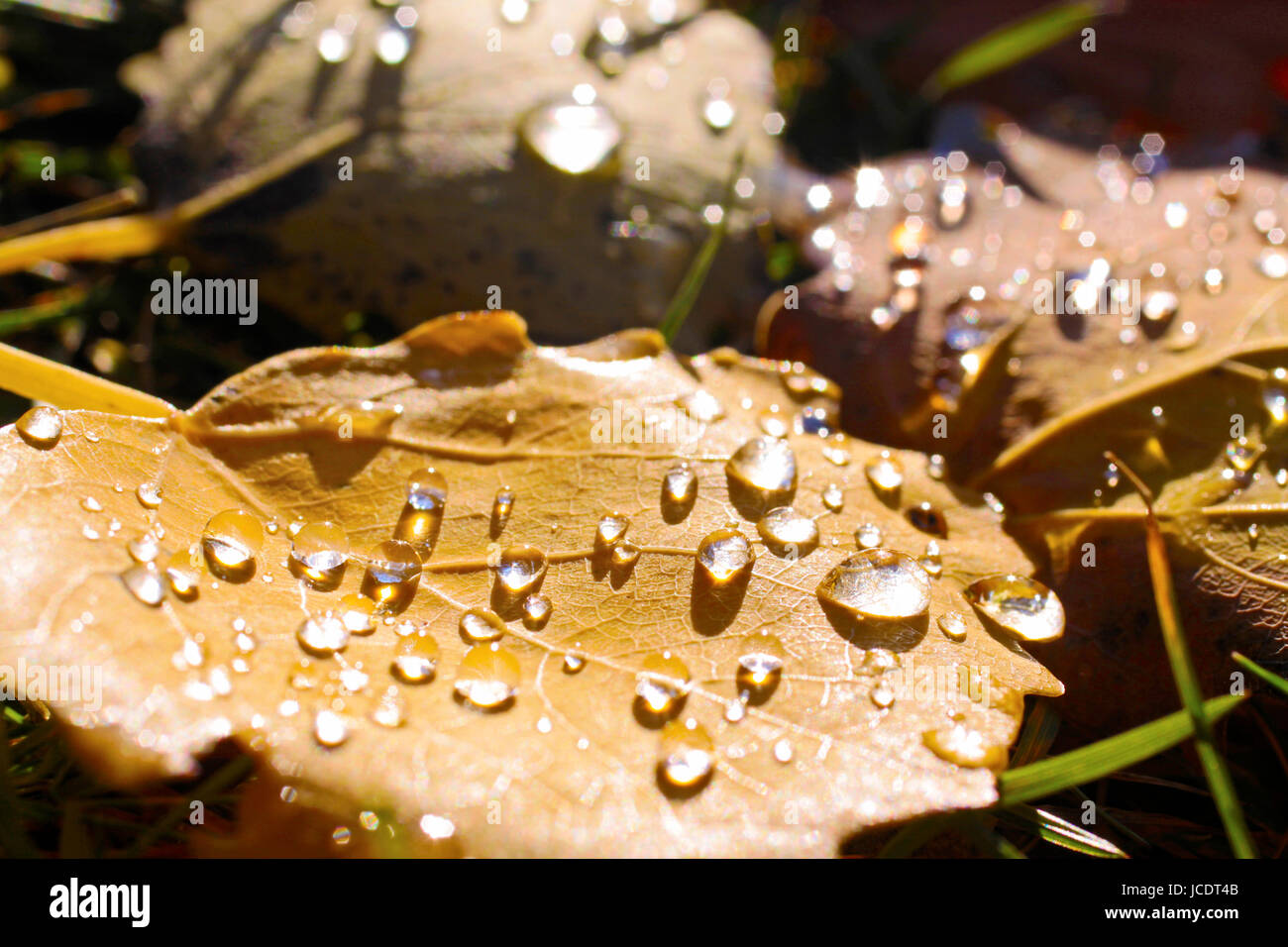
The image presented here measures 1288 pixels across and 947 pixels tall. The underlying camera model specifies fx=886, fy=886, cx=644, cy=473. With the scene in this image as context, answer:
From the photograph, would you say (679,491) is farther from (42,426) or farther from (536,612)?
(42,426)

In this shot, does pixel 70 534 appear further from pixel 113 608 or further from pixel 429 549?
pixel 429 549

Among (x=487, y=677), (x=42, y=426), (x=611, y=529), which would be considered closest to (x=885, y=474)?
(x=611, y=529)

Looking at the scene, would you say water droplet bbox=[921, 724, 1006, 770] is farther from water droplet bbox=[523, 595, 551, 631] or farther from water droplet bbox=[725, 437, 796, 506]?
water droplet bbox=[523, 595, 551, 631]

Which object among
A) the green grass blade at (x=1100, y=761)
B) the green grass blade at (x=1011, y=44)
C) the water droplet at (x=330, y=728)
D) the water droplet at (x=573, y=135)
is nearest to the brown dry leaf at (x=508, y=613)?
the water droplet at (x=330, y=728)

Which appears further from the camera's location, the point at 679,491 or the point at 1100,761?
the point at 679,491

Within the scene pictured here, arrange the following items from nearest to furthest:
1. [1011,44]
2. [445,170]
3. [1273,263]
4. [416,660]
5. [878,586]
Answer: [416,660], [878,586], [1273,263], [445,170], [1011,44]

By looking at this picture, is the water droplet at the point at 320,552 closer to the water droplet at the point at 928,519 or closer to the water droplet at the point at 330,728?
the water droplet at the point at 330,728
